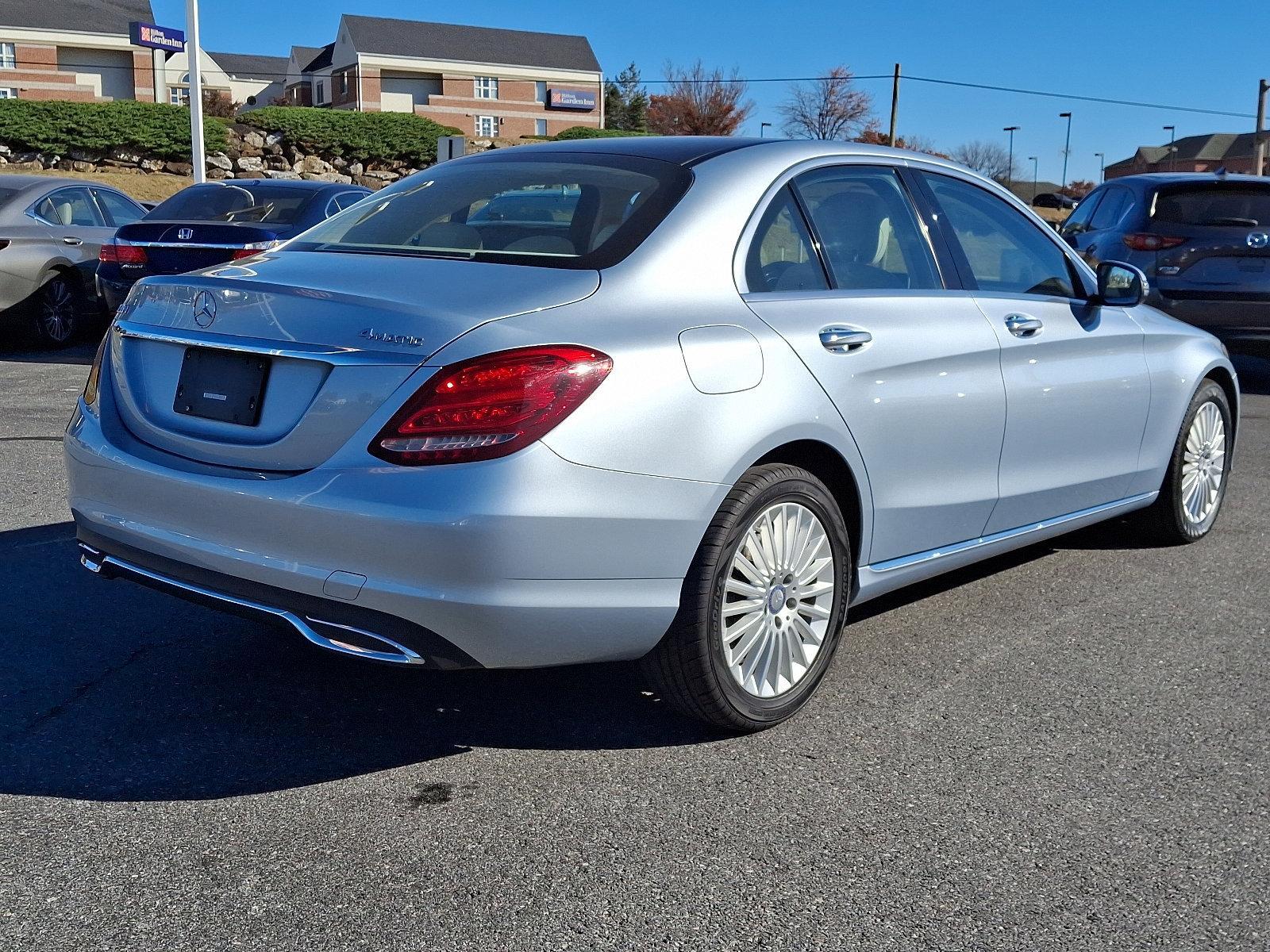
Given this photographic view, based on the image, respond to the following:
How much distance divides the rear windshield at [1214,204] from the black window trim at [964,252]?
5933 millimetres

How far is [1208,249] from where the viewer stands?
33.6 feet

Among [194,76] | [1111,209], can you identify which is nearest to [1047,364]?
[1111,209]

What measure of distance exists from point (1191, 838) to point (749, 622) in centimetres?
117

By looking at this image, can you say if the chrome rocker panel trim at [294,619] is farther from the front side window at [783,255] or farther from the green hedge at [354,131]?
the green hedge at [354,131]

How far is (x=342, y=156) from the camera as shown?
4816 centimetres

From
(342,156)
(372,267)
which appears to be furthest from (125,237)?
(342,156)

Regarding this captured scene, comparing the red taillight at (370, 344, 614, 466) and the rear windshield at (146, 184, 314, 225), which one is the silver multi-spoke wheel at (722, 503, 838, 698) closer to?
the red taillight at (370, 344, 614, 466)

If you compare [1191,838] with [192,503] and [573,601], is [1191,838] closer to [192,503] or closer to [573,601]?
[573,601]

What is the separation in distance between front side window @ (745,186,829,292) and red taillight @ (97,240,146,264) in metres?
7.74

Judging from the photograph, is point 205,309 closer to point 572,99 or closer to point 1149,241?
point 1149,241

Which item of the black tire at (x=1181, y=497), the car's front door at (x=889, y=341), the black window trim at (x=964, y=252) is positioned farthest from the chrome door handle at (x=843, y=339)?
the black tire at (x=1181, y=497)

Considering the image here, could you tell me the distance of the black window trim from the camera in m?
4.46

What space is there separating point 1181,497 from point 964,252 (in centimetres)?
190

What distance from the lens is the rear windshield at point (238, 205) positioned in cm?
1051
